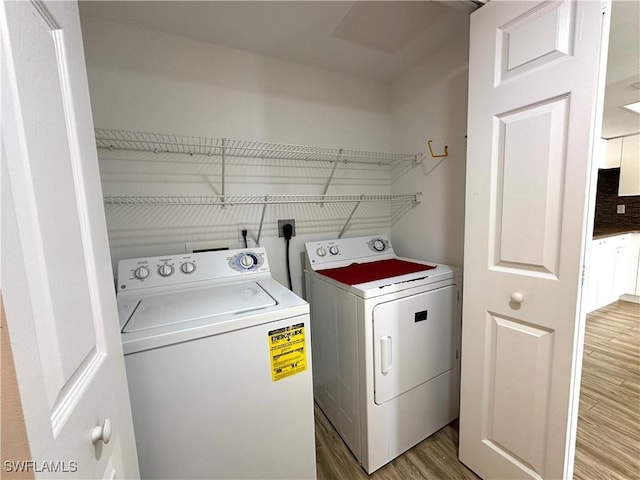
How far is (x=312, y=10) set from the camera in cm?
143

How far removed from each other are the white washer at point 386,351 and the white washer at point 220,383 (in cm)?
33

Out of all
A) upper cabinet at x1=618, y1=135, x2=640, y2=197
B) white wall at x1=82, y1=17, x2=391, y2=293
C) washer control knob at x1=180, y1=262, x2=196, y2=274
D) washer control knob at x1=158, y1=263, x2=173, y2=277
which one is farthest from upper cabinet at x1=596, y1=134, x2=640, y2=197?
washer control knob at x1=158, y1=263, x2=173, y2=277

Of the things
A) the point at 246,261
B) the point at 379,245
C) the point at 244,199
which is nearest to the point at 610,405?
the point at 379,245

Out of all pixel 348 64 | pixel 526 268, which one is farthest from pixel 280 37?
pixel 526 268

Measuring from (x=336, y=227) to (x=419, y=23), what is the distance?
55.7 inches

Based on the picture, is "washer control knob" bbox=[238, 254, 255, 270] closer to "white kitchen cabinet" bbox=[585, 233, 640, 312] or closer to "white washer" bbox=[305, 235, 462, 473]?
"white washer" bbox=[305, 235, 462, 473]

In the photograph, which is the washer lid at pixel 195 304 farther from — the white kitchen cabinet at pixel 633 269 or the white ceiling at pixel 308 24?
the white kitchen cabinet at pixel 633 269

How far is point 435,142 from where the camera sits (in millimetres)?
1916

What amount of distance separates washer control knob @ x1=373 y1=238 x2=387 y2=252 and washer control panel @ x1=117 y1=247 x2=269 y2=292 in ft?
3.13

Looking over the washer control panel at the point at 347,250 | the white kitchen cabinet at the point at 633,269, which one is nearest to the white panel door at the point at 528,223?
the washer control panel at the point at 347,250

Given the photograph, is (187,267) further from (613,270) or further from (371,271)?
(613,270)

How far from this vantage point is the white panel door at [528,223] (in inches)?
37.1

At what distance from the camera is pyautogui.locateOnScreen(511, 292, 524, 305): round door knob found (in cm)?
112

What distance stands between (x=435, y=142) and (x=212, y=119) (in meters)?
1.57
